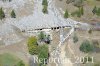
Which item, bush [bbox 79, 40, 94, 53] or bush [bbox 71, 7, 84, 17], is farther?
bush [bbox 71, 7, 84, 17]

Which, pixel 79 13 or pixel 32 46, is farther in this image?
pixel 79 13

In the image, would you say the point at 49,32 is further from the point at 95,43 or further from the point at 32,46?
the point at 95,43

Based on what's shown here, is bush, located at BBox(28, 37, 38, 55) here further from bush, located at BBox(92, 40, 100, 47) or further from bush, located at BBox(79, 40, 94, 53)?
bush, located at BBox(92, 40, 100, 47)

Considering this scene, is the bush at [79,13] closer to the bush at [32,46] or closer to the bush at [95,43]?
the bush at [95,43]

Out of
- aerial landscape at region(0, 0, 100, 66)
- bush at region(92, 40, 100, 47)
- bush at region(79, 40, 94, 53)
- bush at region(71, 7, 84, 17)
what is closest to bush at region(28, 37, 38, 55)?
aerial landscape at region(0, 0, 100, 66)

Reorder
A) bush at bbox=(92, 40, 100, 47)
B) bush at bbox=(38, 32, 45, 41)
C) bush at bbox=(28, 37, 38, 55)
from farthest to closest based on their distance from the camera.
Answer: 1. bush at bbox=(38, 32, 45, 41)
2. bush at bbox=(92, 40, 100, 47)
3. bush at bbox=(28, 37, 38, 55)

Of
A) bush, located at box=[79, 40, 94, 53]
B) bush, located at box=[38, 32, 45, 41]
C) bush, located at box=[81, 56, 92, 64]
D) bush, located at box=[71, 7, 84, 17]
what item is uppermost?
bush, located at box=[71, 7, 84, 17]

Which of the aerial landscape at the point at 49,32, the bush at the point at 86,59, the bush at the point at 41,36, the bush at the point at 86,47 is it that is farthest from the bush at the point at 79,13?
the bush at the point at 86,59

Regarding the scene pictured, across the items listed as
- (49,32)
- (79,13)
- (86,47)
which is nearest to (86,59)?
(86,47)
